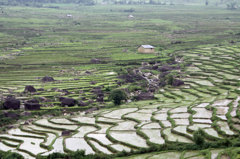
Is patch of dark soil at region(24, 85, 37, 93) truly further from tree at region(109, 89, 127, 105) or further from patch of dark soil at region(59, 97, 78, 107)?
tree at region(109, 89, 127, 105)

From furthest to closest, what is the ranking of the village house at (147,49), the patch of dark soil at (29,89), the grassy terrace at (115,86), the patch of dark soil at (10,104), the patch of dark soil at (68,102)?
the village house at (147,49)
the patch of dark soil at (29,89)
the patch of dark soil at (68,102)
the patch of dark soil at (10,104)
the grassy terrace at (115,86)

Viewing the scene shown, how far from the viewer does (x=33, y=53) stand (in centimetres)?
9375

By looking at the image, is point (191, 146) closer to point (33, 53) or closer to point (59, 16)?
point (33, 53)

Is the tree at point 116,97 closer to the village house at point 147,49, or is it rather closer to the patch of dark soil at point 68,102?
Answer: the patch of dark soil at point 68,102

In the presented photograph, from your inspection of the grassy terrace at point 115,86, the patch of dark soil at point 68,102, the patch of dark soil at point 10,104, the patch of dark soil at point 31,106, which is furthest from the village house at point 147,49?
the patch of dark soil at point 10,104

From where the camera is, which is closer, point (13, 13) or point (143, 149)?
point (143, 149)

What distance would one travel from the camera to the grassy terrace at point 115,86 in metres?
35.2

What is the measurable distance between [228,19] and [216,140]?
14388cm

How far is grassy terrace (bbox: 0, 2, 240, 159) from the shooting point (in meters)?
35.2

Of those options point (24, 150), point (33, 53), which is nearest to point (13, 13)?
point (33, 53)

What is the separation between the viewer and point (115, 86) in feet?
205

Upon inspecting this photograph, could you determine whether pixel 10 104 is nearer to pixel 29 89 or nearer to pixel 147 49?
pixel 29 89

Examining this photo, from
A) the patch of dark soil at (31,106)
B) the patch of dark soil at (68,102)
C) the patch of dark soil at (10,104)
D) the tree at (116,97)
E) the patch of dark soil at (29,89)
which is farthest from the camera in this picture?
the patch of dark soil at (29,89)

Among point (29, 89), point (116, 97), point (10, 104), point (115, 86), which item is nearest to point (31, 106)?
point (10, 104)
